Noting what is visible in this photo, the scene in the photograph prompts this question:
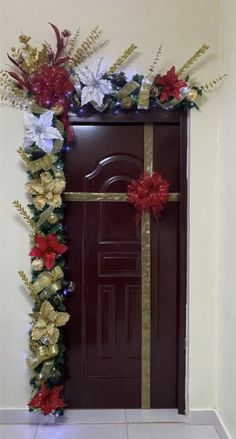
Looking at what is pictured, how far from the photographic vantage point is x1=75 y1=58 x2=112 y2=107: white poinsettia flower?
8.98 feet

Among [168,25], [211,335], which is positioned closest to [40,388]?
[211,335]

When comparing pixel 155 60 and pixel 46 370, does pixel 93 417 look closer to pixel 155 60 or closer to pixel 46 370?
pixel 46 370

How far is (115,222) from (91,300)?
0.54m

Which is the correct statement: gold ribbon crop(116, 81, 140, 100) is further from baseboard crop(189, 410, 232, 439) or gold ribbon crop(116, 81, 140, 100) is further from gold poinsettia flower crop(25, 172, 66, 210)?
baseboard crop(189, 410, 232, 439)

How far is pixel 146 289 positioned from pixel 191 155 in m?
0.92

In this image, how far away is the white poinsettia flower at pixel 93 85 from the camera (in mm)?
2736

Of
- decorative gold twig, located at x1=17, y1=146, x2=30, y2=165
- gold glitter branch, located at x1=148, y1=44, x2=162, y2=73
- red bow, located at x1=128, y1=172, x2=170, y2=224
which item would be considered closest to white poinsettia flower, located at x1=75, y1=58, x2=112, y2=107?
gold glitter branch, located at x1=148, y1=44, x2=162, y2=73

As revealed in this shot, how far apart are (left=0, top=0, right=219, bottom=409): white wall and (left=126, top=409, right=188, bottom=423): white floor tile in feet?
0.49

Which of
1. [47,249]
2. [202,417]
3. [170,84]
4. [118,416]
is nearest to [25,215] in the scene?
[47,249]

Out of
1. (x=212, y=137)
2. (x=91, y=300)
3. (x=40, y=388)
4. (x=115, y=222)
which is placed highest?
(x=212, y=137)

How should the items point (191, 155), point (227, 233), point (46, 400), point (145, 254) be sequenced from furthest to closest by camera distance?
point (145, 254) → point (191, 155) → point (46, 400) → point (227, 233)

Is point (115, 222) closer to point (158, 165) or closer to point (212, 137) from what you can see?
point (158, 165)

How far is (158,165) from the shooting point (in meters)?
3.00

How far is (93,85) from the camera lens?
8.98 feet
